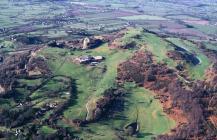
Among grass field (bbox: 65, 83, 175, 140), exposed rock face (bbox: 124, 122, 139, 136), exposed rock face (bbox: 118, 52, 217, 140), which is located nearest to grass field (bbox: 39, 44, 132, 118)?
exposed rock face (bbox: 118, 52, 217, 140)

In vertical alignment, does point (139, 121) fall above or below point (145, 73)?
below

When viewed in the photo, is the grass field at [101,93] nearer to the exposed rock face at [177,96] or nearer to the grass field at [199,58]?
the exposed rock face at [177,96]

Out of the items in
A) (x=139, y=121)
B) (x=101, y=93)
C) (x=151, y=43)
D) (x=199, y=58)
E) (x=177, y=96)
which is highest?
(x=151, y=43)

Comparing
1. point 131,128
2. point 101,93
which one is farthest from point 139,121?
point 101,93

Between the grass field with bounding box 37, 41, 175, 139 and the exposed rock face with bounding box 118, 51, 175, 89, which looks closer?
the grass field with bounding box 37, 41, 175, 139

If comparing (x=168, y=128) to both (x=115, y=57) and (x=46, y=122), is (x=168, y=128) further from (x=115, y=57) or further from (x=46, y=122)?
(x=115, y=57)

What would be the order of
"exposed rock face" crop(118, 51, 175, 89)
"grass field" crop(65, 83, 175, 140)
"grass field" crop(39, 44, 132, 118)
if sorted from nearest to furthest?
"grass field" crop(65, 83, 175, 140), "grass field" crop(39, 44, 132, 118), "exposed rock face" crop(118, 51, 175, 89)

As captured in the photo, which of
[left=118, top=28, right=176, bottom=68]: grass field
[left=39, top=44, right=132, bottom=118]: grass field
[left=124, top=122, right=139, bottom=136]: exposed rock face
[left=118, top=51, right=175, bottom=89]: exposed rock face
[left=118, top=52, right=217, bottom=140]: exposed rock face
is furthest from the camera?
[left=118, top=28, right=176, bottom=68]: grass field

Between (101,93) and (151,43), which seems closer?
(101,93)

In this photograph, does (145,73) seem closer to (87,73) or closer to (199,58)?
(87,73)

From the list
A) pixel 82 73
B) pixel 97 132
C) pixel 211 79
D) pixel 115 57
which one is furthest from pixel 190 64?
pixel 97 132

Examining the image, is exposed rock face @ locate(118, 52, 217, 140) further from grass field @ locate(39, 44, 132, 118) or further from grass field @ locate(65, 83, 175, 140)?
grass field @ locate(39, 44, 132, 118)

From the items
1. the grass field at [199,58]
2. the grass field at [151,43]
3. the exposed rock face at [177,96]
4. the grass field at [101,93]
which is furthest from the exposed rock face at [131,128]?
the grass field at [151,43]
